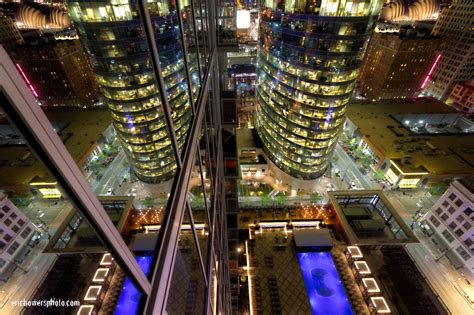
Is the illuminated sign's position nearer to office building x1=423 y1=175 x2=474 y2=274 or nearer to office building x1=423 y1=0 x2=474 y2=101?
office building x1=423 y1=175 x2=474 y2=274

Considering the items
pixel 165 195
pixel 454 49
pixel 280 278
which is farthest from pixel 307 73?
Answer: pixel 454 49

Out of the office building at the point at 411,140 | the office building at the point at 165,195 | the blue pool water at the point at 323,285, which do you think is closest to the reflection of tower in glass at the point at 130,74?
the office building at the point at 165,195

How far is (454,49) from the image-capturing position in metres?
64.6

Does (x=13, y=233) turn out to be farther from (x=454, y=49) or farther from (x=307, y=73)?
(x=454, y=49)

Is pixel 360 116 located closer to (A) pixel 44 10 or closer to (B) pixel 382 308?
(B) pixel 382 308

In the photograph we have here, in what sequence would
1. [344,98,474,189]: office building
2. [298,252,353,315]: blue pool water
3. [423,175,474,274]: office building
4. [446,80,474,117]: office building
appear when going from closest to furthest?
1. [298,252,353,315]: blue pool water
2. [423,175,474,274]: office building
3. [344,98,474,189]: office building
4. [446,80,474,117]: office building

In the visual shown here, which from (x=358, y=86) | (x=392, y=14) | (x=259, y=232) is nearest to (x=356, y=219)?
(x=259, y=232)

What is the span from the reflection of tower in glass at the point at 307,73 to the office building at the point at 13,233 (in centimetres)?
3973

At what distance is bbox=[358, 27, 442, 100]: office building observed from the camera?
57969 millimetres

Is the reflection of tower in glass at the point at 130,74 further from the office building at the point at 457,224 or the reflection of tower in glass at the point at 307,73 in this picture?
the office building at the point at 457,224

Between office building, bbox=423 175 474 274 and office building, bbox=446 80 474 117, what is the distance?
48.2m

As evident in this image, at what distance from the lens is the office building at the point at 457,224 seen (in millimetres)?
29984

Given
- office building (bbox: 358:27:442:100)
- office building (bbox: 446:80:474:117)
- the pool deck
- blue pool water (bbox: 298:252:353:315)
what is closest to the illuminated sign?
the pool deck

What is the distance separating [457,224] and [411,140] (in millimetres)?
22237
